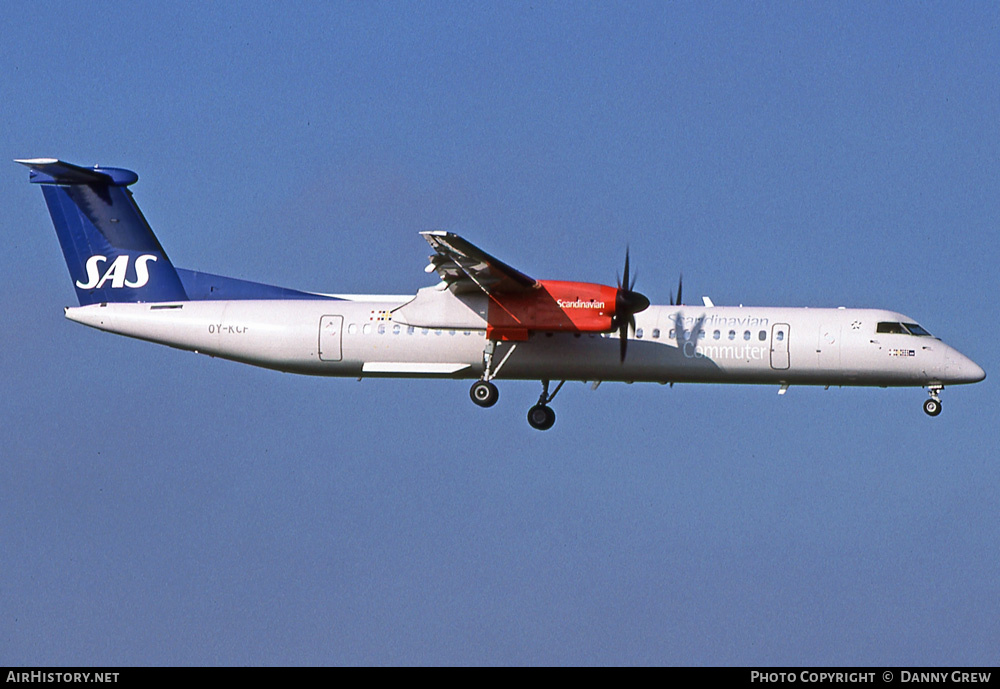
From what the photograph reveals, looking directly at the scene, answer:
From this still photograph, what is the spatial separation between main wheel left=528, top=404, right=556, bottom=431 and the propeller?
299 centimetres

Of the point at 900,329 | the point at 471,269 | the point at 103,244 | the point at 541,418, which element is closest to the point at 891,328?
the point at 900,329

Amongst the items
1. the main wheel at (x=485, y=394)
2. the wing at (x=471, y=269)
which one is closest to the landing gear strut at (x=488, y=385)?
the main wheel at (x=485, y=394)

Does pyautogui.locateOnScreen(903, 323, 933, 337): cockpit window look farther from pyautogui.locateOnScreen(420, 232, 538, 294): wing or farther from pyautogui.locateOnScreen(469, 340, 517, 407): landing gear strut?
pyautogui.locateOnScreen(469, 340, 517, 407): landing gear strut

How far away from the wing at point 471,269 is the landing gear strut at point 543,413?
344 centimetres

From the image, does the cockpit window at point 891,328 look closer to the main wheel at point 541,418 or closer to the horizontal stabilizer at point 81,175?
the main wheel at point 541,418

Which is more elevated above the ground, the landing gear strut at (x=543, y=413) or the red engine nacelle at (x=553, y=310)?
the red engine nacelle at (x=553, y=310)

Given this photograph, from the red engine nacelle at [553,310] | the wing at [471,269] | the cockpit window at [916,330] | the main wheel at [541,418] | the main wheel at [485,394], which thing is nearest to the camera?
the wing at [471,269]

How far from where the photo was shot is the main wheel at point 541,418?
118 ft

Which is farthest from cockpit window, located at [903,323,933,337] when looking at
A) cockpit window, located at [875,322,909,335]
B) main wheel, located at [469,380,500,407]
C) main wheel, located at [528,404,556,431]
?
main wheel, located at [469,380,500,407]

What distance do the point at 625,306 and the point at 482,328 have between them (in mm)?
3387

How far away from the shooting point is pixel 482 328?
3391 cm

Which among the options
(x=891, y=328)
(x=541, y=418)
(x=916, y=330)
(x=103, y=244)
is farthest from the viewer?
(x=103, y=244)

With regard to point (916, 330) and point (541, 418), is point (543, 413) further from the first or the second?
point (916, 330)
